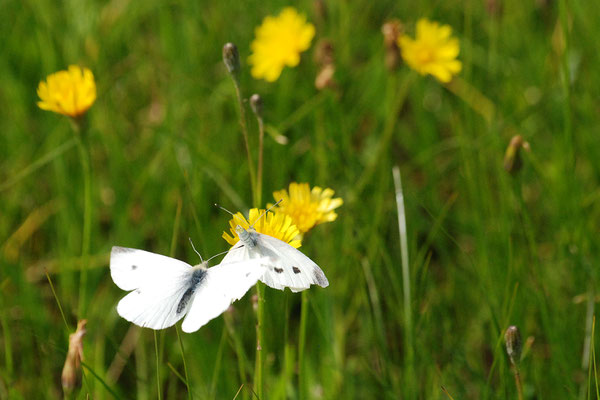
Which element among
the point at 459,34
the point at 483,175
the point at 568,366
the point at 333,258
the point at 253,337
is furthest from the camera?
the point at 459,34

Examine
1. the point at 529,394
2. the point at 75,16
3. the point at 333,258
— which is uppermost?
the point at 75,16

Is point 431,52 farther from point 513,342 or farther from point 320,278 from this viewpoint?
point 320,278

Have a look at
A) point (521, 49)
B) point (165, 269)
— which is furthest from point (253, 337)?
point (521, 49)

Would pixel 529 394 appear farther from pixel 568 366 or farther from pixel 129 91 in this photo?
pixel 129 91

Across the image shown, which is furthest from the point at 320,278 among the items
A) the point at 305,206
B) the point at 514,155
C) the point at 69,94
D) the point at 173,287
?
the point at 69,94

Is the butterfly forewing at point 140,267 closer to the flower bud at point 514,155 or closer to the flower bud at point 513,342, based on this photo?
the flower bud at point 513,342

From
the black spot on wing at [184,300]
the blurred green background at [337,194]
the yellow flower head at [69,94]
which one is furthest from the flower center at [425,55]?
the black spot on wing at [184,300]
